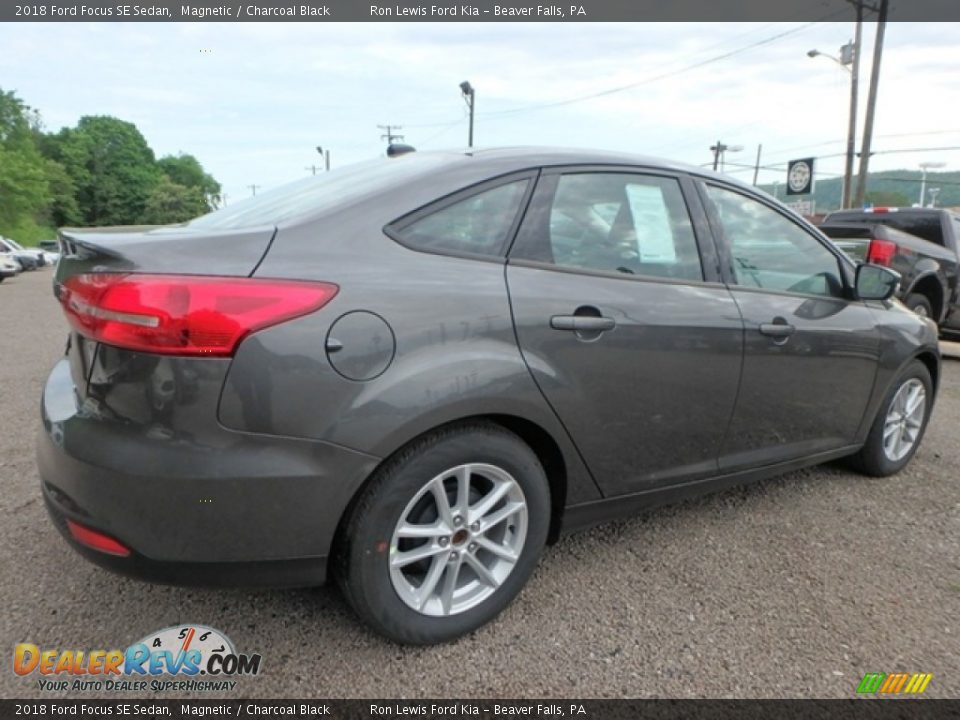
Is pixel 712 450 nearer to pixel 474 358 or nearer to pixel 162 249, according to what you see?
pixel 474 358

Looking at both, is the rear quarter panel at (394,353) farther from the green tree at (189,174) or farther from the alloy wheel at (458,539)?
the green tree at (189,174)

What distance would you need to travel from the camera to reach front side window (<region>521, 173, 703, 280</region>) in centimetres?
223

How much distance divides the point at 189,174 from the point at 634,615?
119 meters

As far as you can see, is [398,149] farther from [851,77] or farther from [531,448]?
[851,77]

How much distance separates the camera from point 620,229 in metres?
2.41

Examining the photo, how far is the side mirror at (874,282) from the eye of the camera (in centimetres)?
310

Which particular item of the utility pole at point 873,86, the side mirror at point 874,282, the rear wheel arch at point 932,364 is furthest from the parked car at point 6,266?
the utility pole at point 873,86

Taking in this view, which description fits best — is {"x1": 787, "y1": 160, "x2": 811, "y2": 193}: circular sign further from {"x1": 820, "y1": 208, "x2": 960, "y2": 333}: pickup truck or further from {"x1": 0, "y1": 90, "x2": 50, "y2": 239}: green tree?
{"x1": 0, "y1": 90, "x2": 50, "y2": 239}: green tree

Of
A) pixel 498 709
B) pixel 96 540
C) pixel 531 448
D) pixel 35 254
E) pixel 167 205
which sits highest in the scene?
pixel 167 205

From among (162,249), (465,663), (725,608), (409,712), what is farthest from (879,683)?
(162,249)

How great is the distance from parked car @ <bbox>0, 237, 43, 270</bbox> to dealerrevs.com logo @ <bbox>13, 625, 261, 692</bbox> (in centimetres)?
2778

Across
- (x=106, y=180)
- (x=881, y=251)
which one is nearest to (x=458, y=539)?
(x=881, y=251)

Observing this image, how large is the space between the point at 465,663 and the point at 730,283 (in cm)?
177

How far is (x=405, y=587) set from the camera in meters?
1.97
